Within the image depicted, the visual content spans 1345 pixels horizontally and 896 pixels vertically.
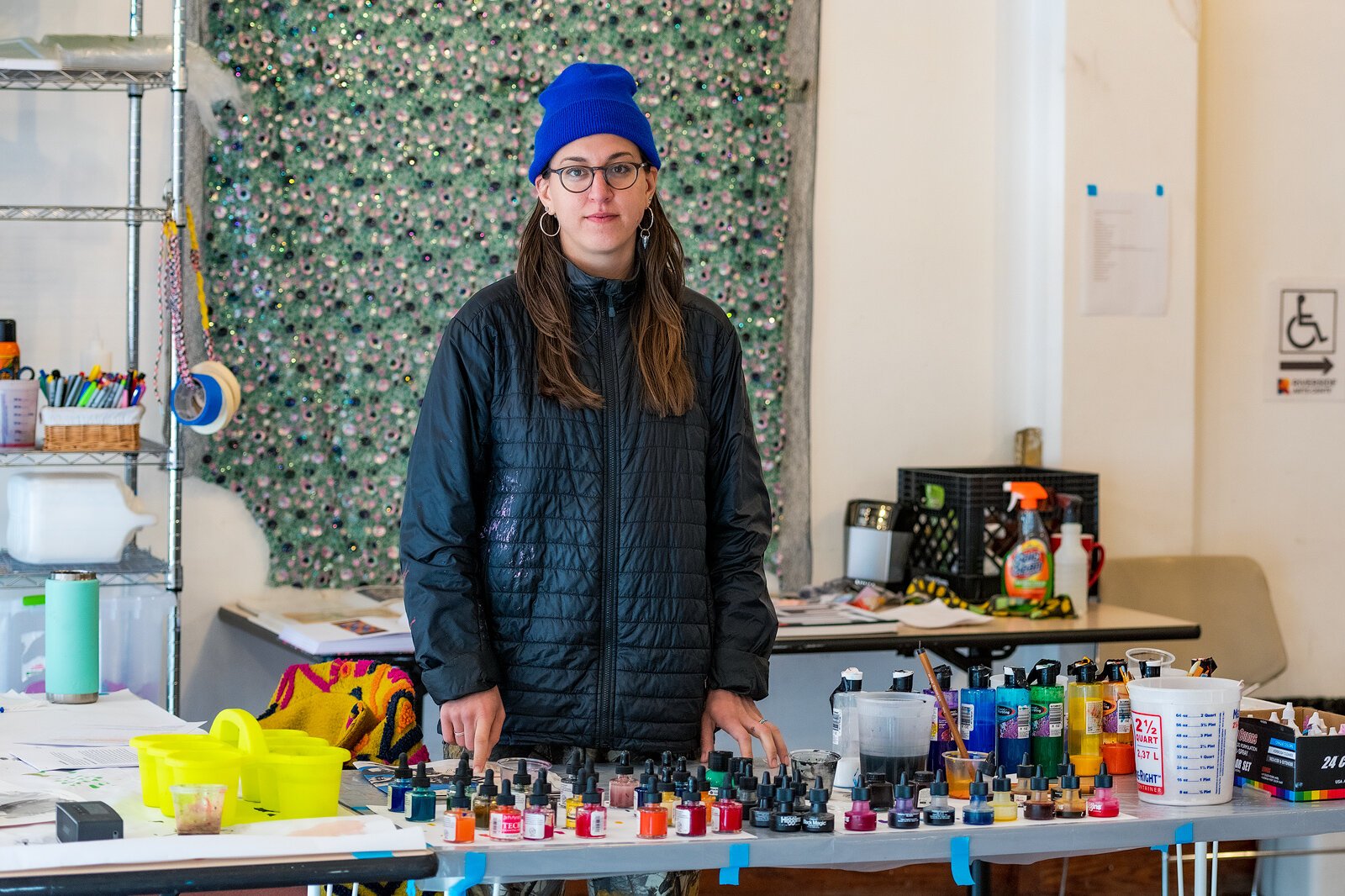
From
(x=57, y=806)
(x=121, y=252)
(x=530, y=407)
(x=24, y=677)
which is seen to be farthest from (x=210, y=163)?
(x=57, y=806)

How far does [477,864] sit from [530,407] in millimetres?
717

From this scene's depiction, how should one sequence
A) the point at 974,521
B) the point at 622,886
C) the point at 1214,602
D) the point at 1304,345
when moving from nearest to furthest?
the point at 622,886, the point at 974,521, the point at 1214,602, the point at 1304,345

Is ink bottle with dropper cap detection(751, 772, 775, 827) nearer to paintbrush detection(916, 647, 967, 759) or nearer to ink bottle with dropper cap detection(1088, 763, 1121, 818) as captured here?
paintbrush detection(916, 647, 967, 759)

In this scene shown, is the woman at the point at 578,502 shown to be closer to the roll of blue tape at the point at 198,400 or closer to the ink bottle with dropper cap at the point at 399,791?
the ink bottle with dropper cap at the point at 399,791

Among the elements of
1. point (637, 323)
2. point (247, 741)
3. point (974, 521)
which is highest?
point (637, 323)

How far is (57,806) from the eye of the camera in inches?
68.0

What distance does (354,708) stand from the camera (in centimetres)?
265

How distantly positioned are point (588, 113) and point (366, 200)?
166 centimetres

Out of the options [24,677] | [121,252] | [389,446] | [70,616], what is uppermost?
[121,252]

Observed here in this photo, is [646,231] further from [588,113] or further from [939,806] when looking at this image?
[939,806]

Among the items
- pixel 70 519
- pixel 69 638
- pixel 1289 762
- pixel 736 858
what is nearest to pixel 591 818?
pixel 736 858

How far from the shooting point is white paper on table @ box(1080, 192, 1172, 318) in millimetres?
4172

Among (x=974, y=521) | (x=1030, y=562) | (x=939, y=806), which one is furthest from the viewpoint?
(x=974, y=521)

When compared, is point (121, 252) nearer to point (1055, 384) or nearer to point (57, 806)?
point (57, 806)
